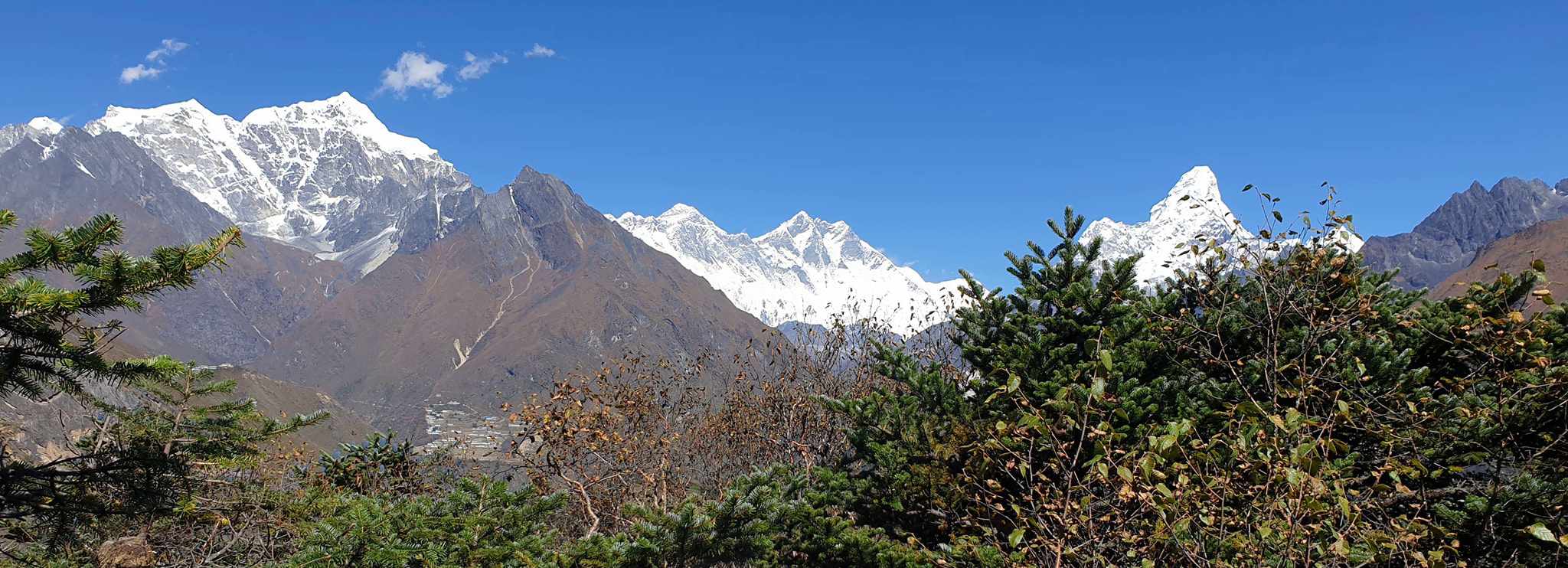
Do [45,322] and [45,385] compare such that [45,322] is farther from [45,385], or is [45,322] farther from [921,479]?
[921,479]

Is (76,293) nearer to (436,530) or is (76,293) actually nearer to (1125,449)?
(436,530)

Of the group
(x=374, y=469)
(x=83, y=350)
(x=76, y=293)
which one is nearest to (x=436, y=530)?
(x=83, y=350)

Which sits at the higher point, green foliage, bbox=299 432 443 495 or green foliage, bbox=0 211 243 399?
green foliage, bbox=0 211 243 399

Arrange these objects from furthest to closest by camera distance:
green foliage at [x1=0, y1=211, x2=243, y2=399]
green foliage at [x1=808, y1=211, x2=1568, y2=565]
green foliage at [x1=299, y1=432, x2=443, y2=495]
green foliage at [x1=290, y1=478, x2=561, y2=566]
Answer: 1. green foliage at [x1=299, y1=432, x2=443, y2=495]
2. green foliage at [x1=290, y1=478, x2=561, y2=566]
3. green foliage at [x1=808, y1=211, x2=1568, y2=565]
4. green foliage at [x1=0, y1=211, x2=243, y2=399]

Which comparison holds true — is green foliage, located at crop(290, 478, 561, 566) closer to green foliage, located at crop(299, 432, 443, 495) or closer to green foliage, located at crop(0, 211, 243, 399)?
green foliage, located at crop(0, 211, 243, 399)

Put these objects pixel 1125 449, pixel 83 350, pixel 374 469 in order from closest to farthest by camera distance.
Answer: pixel 83 350 → pixel 1125 449 → pixel 374 469

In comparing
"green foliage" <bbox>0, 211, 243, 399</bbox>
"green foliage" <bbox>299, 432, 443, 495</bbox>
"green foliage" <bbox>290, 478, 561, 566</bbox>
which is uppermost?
"green foliage" <bbox>0, 211, 243, 399</bbox>

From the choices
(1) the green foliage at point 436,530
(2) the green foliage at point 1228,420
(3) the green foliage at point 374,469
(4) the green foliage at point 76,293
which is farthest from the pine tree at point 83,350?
(3) the green foliage at point 374,469

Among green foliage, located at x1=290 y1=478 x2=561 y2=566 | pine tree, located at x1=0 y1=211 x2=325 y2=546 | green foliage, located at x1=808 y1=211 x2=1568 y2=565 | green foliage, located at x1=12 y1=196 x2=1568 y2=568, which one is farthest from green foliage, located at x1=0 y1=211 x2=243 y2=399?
green foliage, located at x1=808 y1=211 x2=1568 y2=565

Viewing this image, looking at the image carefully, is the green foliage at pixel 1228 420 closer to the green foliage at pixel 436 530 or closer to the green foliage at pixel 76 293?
the green foliage at pixel 436 530

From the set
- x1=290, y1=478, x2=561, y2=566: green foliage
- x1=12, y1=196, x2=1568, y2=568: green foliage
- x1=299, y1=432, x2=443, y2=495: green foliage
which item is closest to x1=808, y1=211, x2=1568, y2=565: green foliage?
x1=12, y1=196, x2=1568, y2=568: green foliage

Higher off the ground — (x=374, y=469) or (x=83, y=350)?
(x=83, y=350)

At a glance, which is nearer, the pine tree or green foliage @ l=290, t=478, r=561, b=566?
the pine tree

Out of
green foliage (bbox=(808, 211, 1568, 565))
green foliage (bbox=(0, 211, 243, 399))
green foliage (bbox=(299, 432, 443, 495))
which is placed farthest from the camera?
green foliage (bbox=(299, 432, 443, 495))
